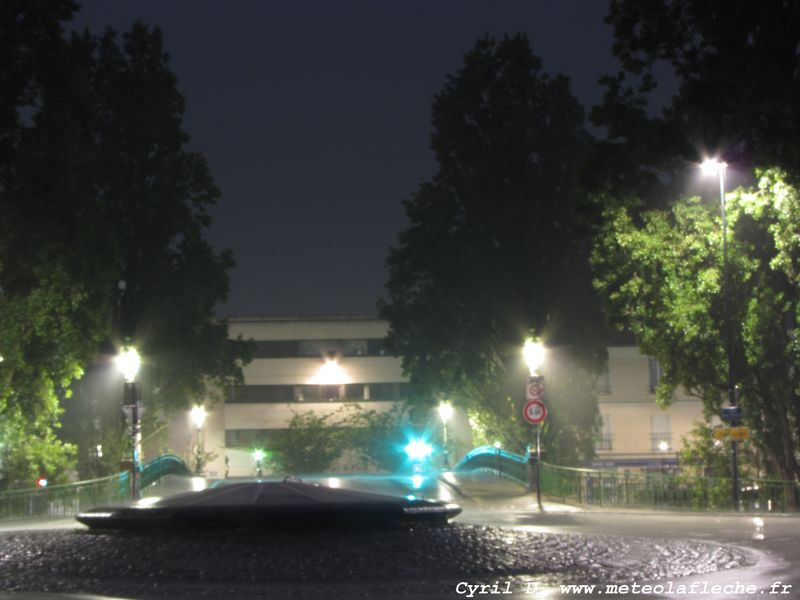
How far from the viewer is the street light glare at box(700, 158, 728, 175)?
3064 cm

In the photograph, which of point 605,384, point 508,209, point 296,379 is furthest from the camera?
point 296,379

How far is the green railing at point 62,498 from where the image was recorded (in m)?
31.3

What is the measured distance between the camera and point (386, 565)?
13531mm

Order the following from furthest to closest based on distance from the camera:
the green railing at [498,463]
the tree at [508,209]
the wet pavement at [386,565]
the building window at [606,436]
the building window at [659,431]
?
the building window at [659,431] < the building window at [606,436] < the tree at [508,209] < the green railing at [498,463] < the wet pavement at [386,565]

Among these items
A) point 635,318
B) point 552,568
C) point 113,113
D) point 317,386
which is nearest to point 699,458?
point 635,318

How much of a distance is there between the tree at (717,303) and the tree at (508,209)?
35.3 ft

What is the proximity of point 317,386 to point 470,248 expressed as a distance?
40.9 metres

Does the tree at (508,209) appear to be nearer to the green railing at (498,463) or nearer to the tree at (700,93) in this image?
the green railing at (498,463)

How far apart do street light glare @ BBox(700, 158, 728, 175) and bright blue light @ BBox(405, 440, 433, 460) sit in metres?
36.4

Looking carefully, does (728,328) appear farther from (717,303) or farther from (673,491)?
(673,491)

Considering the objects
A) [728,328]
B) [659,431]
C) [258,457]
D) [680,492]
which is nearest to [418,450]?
[258,457]

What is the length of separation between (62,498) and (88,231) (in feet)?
27.4

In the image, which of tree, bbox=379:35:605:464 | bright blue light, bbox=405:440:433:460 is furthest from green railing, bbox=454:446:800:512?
bright blue light, bbox=405:440:433:460

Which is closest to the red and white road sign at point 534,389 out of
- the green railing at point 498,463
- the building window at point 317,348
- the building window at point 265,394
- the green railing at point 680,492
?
the green railing at point 680,492
